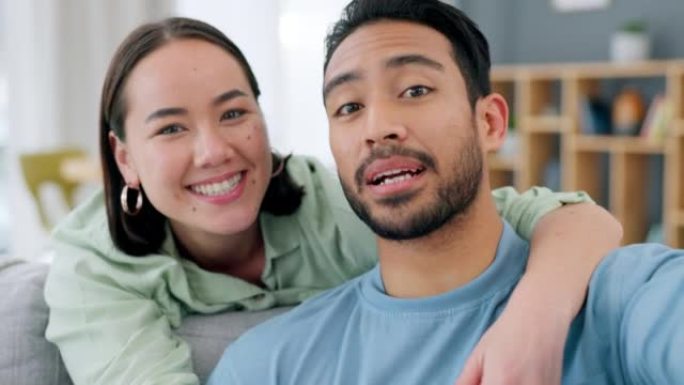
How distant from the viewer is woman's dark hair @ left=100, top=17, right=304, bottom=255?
1.45 m

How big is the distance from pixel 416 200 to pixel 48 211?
3492mm

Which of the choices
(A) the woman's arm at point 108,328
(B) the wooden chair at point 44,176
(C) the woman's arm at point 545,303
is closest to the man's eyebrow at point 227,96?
(A) the woman's arm at point 108,328

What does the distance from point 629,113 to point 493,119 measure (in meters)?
3.55

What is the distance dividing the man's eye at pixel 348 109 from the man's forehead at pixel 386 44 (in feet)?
0.17

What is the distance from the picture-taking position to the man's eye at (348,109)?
1.21 metres

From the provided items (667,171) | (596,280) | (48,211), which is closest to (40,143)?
(48,211)

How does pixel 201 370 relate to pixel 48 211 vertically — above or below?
above

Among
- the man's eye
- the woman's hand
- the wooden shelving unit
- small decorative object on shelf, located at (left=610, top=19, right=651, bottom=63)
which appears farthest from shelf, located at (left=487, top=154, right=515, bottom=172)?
the woman's hand

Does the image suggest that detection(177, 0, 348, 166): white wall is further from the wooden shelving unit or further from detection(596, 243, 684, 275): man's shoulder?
detection(596, 243, 684, 275): man's shoulder

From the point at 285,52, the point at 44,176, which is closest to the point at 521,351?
the point at 44,176

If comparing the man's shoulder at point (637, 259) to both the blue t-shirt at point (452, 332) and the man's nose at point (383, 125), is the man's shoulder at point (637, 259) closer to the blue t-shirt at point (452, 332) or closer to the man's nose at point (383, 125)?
the blue t-shirt at point (452, 332)

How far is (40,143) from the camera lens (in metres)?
4.65

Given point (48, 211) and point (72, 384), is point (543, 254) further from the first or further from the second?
point (48, 211)

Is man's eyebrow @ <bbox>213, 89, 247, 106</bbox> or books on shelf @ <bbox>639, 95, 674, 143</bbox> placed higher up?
man's eyebrow @ <bbox>213, 89, 247, 106</bbox>
